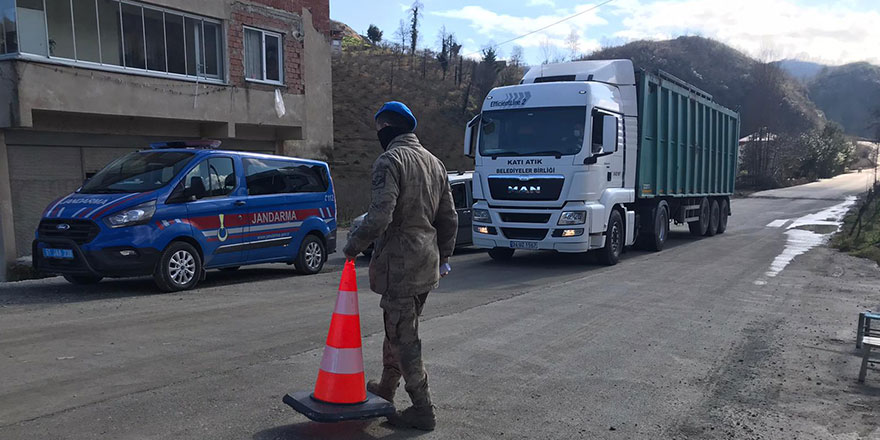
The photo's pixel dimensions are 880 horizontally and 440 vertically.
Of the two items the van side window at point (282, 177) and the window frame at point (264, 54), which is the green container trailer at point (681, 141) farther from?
the window frame at point (264, 54)

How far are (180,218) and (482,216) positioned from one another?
18.2 feet

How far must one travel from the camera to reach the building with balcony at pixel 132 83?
14.6 m

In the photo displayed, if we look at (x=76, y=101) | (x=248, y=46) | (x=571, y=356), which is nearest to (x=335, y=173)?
(x=248, y=46)

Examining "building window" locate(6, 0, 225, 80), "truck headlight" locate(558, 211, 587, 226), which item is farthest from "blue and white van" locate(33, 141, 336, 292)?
"building window" locate(6, 0, 225, 80)

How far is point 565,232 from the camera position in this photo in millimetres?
12016

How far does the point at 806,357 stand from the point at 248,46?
17.5 meters

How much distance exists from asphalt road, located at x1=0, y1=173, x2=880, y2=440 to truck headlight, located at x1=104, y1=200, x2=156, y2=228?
1.00 m

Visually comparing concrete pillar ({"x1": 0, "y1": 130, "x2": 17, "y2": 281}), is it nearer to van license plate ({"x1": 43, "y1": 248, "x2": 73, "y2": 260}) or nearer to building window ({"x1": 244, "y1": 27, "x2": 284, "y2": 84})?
van license plate ({"x1": 43, "y1": 248, "x2": 73, "y2": 260})

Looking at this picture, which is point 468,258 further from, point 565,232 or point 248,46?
point 248,46

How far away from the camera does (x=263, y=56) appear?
20188mm

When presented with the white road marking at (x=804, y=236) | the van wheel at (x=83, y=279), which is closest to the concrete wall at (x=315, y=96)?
the van wheel at (x=83, y=279)

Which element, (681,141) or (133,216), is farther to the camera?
(681,141)

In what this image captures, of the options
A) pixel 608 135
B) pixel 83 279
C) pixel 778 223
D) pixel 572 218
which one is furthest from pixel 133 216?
pixel 778 223

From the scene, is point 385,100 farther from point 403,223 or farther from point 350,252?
point 350,252
